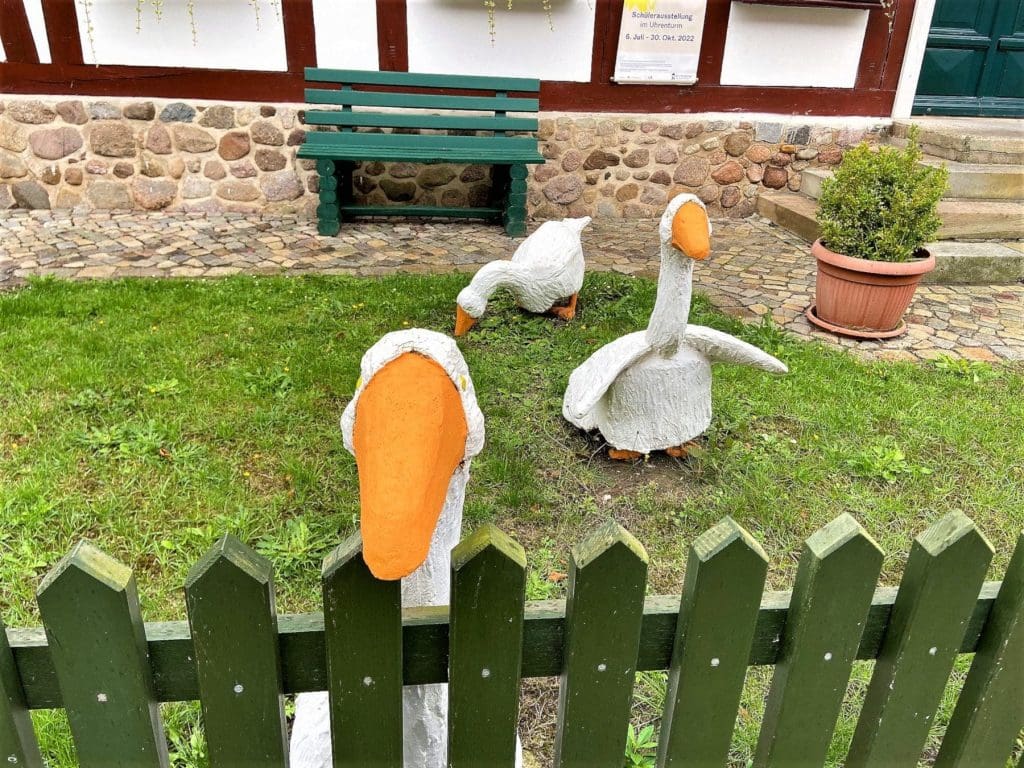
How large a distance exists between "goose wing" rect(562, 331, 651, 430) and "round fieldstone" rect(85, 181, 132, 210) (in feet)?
17.4

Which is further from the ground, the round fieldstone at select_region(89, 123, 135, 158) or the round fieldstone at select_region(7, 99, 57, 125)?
the round fieldstone at select_region(7, 99, 57, 125)

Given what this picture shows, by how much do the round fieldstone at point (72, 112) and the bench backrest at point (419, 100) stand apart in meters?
1.89

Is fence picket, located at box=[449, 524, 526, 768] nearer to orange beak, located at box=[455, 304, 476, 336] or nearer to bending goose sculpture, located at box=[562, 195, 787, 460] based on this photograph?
bending goose sculpture, located at box=[562, 195, 787, 460]

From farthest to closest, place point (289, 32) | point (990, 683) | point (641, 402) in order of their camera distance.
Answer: point (289, 32)
point (641, 402)
point (990, 683)

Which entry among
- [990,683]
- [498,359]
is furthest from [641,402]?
[990,683]

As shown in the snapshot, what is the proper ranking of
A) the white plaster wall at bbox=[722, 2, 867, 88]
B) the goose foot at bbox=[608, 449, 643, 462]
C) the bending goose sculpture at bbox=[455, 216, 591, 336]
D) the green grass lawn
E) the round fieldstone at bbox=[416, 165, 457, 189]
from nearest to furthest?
1. the green grass lawn
2. the goose foot at bbox=[608, 449, 643, 462]
3. the bending goose sculpture at bbox=[455, 216, 591, 336]
4. the white plaster wall at bbox=[722, 2, 867, 88]
5. the round fieldstone at bbox=[416, 165, 457, 189]

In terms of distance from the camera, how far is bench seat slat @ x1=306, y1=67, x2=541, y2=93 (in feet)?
21.1

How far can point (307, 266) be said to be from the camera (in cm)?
558

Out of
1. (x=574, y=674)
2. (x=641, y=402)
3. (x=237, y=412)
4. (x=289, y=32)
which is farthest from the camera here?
(x=289, y=32)

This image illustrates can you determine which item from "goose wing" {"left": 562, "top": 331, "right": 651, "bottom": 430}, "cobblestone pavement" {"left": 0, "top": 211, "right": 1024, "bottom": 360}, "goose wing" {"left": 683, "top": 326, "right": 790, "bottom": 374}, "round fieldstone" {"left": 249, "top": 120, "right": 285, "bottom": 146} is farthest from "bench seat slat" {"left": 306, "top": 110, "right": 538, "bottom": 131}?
"goose wing" {"left": 683, "top": 326, "right": 790, "bottom": 374}

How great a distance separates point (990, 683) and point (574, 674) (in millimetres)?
788

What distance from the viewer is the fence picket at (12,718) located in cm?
111

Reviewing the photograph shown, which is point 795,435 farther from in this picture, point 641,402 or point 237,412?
point 237,412

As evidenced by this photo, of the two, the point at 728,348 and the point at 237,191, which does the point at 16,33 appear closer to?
the point at 237,191
